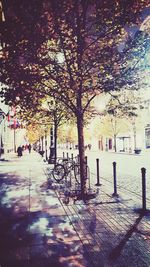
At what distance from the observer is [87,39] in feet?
35.5

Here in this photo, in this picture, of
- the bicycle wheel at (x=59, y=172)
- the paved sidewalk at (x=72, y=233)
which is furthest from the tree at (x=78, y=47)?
the bicycle wheel at (x=59, y=172)

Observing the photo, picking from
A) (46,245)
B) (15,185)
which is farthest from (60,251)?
(15,185)

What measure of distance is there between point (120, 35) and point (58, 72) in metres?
2.48

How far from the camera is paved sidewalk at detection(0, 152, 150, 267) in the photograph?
522 centimetres

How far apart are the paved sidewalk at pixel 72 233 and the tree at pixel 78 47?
185 centimetres

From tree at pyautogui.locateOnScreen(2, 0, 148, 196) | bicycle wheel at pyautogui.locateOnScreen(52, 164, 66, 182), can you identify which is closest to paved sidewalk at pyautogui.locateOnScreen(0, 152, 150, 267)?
tree at pyautogui.locateOnScreen(2, 0, 148, 196)

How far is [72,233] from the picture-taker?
6582 mm

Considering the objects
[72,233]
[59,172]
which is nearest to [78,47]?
[72,233]

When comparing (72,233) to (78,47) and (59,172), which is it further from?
(59,172)

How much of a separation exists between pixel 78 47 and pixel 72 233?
6.19 meters

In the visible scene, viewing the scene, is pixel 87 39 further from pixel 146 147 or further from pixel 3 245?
pixel 146 147

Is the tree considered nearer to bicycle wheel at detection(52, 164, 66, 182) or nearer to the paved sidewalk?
the paved sidewalk

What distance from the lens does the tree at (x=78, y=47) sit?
9.66 m

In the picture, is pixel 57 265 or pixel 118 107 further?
pixel 118 107
